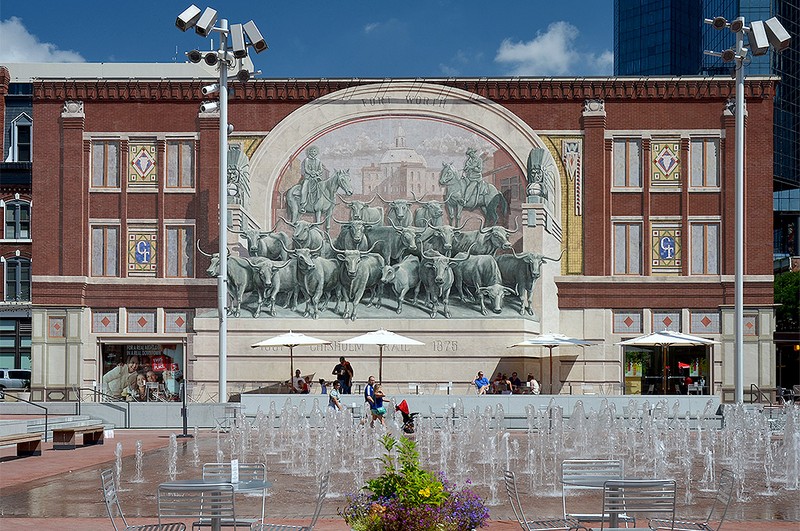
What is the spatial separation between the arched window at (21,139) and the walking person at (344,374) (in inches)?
1098

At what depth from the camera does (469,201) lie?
136 feet

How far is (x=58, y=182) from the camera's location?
4206cm

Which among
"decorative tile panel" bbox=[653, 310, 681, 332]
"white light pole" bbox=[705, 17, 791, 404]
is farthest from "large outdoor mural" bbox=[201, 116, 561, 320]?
"white light pole" bbox=[705, 17, 791, 404]

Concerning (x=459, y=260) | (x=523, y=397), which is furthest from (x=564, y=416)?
(x=459, y=260)

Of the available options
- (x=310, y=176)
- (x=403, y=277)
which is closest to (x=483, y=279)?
(x=403, y=277)

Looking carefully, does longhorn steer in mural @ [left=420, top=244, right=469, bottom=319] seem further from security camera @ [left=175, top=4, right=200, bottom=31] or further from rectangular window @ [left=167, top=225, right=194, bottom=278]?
security camera @ [left=175, top=4, right=200, bottom=31]

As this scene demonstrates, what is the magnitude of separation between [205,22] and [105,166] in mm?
12207

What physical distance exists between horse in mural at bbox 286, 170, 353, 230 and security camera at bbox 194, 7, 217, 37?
10386mm

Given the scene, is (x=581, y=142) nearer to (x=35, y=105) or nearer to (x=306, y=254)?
(x=306, y=254)

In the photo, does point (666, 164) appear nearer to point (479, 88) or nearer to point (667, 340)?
point (479, 88)

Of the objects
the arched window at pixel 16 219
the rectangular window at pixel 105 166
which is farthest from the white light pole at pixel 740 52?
the arched window at pixel 16 219

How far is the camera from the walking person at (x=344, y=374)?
36.7 metres

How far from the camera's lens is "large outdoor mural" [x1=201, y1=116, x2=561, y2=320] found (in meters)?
39.8

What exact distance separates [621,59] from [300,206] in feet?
433
